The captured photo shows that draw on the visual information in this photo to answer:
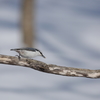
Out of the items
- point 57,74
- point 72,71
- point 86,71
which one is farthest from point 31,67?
point 86,71

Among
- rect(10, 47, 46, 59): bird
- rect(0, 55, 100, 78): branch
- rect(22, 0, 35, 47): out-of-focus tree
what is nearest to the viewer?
rect(22, 0, 35, 47): out-of-focus tree

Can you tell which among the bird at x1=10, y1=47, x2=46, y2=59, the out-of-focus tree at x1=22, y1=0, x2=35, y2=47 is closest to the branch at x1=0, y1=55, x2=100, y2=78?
the bird at x1=10, y1=47, x2=46, y2=59

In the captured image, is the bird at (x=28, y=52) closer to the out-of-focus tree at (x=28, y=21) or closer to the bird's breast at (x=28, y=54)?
the bird's breast at (x=28, y=54)

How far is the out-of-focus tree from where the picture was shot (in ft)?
11.2

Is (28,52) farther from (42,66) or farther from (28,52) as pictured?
(42,66)

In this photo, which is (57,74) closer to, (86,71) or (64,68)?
(64,68)

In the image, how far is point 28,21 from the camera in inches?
137

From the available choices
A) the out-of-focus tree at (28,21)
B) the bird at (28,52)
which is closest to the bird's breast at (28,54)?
the bird at (28,52)

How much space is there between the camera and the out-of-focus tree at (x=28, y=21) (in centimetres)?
342

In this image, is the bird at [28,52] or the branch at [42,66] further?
the branch at [42,66]

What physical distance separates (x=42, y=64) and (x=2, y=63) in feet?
2.51

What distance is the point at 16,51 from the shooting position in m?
3.92

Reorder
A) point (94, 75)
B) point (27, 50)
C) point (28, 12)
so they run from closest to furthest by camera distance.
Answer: point (28, 12), point (27, 50), point (94, 75)

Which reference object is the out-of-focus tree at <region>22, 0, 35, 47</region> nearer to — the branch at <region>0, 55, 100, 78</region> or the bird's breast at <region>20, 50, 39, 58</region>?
the bird's breast at <region>20, 50, 39, 58</region>
